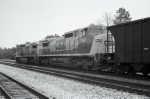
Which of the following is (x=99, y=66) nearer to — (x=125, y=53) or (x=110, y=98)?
(x=125, y=53)

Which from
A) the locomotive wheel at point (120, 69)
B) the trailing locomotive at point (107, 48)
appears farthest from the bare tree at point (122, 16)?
the locomotive wheel at point (120, 69)

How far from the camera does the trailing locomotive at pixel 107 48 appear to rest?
10547mm

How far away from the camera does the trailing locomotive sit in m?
10.5

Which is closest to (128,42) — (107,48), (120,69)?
(107,48)

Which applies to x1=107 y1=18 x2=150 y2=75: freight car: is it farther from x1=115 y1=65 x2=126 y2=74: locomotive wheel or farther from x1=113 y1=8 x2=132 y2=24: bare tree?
x1=113 y1=8 x2=132 y2=24: bare tree

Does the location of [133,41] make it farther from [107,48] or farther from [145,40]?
[107,48]

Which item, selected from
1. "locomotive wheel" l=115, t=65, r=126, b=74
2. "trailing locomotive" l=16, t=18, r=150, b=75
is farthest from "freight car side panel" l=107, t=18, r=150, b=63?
"locomotive wheel" l=115, t=65, r=126, b=74

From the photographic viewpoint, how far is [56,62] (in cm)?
2236

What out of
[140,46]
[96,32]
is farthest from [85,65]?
[140,46]

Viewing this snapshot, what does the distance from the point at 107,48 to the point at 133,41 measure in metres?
2.43

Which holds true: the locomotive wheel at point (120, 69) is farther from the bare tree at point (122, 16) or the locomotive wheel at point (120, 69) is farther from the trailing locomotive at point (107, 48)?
the bare tree at point (122, 16)

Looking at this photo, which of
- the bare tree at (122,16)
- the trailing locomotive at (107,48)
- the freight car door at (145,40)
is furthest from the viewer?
the bare tree at (122,16)

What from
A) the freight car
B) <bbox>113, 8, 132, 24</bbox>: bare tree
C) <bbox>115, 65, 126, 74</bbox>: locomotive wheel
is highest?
<bbox>113, 8, 132, 24</bbox>: bare tree

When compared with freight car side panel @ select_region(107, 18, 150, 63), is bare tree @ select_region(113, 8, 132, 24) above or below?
above
